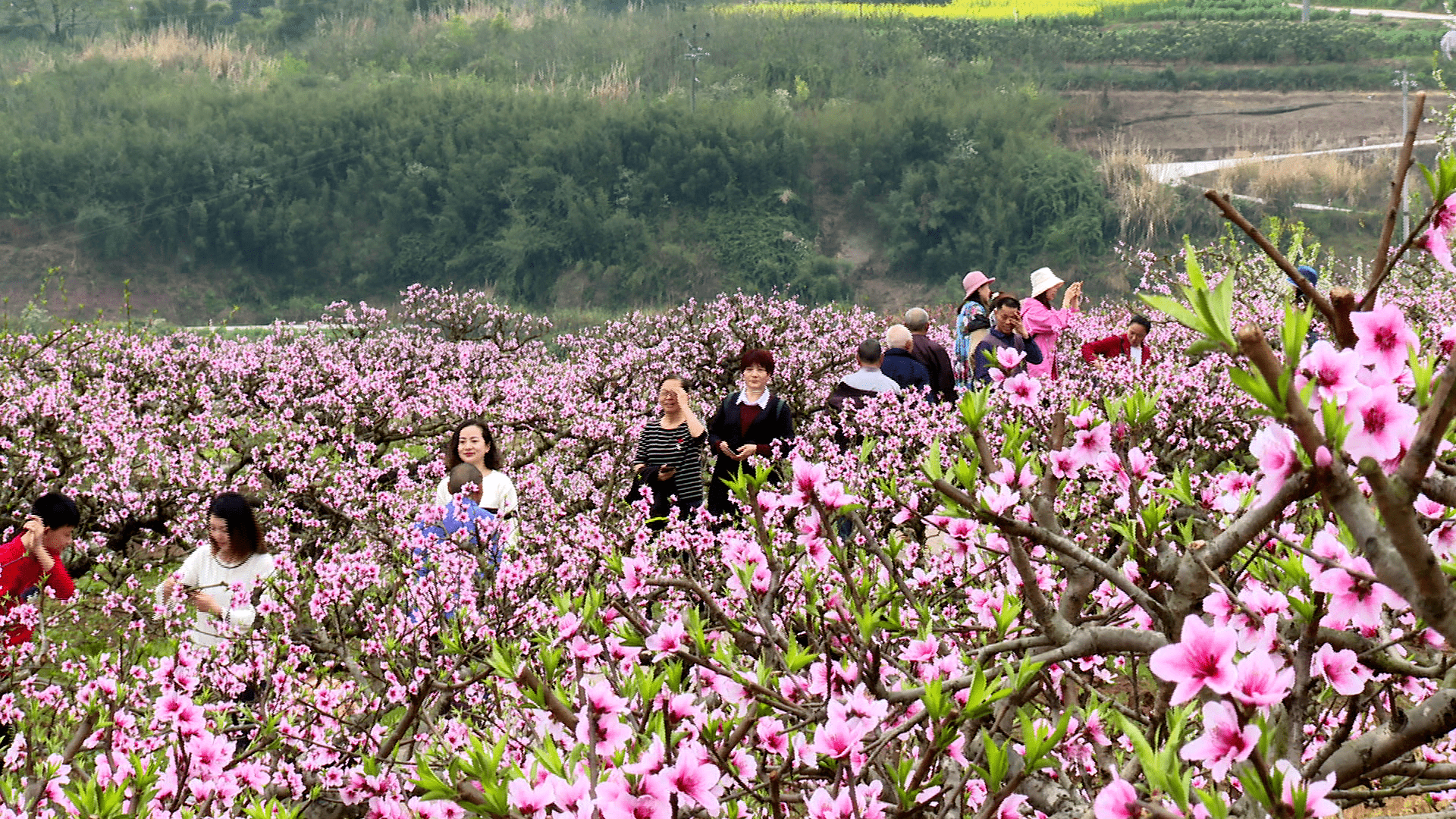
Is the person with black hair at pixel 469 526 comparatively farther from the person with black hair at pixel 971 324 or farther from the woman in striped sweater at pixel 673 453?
the person with black hair at pixel 971 324

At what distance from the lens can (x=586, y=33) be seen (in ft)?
237

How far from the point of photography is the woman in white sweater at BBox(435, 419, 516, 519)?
20.7 feet

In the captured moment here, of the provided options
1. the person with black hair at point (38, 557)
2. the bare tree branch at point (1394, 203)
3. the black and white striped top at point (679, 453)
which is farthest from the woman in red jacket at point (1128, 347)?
the bare tree branch at point (1394, 203)

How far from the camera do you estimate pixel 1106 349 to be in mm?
9258

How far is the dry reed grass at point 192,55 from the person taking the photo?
6531cm

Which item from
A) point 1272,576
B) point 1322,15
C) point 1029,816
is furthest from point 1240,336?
point 1322,15

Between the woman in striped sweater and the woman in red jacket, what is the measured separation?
10.6 ft

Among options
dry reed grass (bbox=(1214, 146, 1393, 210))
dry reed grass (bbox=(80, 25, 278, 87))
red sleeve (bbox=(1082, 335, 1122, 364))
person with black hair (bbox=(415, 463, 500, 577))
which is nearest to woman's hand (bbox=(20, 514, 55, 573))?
person with black hair (bbox=(415, 463, 500, 577))

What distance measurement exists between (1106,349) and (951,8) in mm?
74876

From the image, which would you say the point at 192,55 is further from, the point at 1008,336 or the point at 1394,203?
the point at 1394,203

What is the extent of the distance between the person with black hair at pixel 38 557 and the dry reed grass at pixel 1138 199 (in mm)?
50642

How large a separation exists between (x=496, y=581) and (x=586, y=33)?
71.9m

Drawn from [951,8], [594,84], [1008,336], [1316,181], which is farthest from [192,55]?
[1008,336]

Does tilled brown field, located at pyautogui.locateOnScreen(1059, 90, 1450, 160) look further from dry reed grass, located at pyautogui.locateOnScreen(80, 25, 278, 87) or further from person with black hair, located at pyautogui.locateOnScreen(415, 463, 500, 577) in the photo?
person with black hair, located at pyautogui.locateOnScreen(415, 463, 500, 577)
